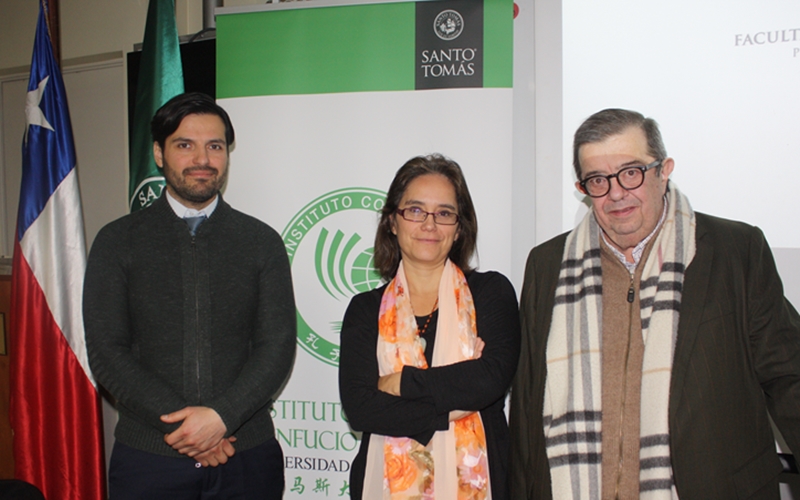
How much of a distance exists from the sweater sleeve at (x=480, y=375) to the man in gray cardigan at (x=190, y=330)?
481mm

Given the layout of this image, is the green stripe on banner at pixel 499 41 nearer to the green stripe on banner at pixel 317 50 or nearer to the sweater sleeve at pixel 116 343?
the green stripe on banner at pixel 317 50

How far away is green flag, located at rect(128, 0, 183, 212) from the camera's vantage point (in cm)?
242

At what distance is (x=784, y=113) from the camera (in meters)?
1.77

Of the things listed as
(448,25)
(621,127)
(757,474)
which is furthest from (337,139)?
(757,474)

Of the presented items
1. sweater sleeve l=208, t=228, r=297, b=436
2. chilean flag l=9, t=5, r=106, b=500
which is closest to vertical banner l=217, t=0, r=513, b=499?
sweater sleeve l=208, t=228, r=297, b=436

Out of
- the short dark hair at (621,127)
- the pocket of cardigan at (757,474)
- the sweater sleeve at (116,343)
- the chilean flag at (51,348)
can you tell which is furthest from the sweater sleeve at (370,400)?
the chilean flag at (51,348)

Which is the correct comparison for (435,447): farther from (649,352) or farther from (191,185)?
(191,185)

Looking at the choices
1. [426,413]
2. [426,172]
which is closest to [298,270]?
[426,172]

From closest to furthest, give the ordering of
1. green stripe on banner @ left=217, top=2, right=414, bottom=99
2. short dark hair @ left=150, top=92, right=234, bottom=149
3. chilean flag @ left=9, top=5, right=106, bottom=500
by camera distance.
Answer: short dark hair @ left=150, top=92, right=234, bottom=149
green stripe on banner @ left=217, top=2, right=414, bottom=99
chilean flag @ left=9, top=5, right=106, bottom=500

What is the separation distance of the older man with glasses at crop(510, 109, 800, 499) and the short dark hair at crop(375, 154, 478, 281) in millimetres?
324

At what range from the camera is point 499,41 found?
2141 millimetres

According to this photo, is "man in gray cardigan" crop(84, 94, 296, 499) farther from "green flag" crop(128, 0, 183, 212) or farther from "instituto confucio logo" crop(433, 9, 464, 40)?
"instituto confucio logo" crop(433, 9, 464, 40)

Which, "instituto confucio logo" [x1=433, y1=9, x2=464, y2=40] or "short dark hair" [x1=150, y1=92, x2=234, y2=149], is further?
"instituto confucio logo" [x1=433, y1=9, x2=464, y2=40]

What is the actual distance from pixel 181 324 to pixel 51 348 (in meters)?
1.13
